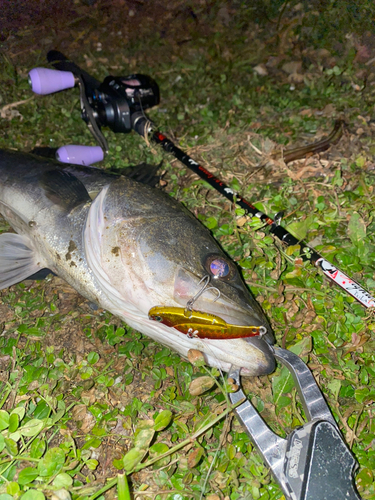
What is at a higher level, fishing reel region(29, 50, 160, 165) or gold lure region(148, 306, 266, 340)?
fishing reel region(29, 50, 160, 165)

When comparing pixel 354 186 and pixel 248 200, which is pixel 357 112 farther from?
pixel 248 200

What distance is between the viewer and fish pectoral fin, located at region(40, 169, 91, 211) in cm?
287

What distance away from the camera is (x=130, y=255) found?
2.38 meters

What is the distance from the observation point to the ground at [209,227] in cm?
214

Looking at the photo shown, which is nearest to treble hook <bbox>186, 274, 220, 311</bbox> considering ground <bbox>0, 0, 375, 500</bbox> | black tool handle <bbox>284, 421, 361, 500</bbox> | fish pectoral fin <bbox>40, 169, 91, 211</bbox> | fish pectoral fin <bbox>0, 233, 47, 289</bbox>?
ground <bbox>0, 0, 375, 500</bbox>

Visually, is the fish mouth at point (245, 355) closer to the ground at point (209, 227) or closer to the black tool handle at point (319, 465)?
the ground at point (209, 227)

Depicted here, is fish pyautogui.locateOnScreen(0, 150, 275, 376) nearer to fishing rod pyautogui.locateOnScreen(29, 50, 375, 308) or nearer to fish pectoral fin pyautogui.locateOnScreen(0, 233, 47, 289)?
fish pectoral fin pyautogui.locateOnScreen(0, 233, 47, 289)

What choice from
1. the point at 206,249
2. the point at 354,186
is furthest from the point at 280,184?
the point at 206,249

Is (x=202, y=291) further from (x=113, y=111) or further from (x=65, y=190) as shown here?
(x=113, y=111)

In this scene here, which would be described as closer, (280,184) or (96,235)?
(96,235)

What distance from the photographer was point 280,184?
3.58m

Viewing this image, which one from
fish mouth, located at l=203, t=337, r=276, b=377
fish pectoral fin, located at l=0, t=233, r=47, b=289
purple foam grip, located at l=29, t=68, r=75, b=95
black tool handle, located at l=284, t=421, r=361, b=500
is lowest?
fish pectoral fin, located at l=0, t=233, r=47, b=289

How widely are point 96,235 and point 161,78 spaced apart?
3067mm

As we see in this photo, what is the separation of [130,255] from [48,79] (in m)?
Result: 2.38
